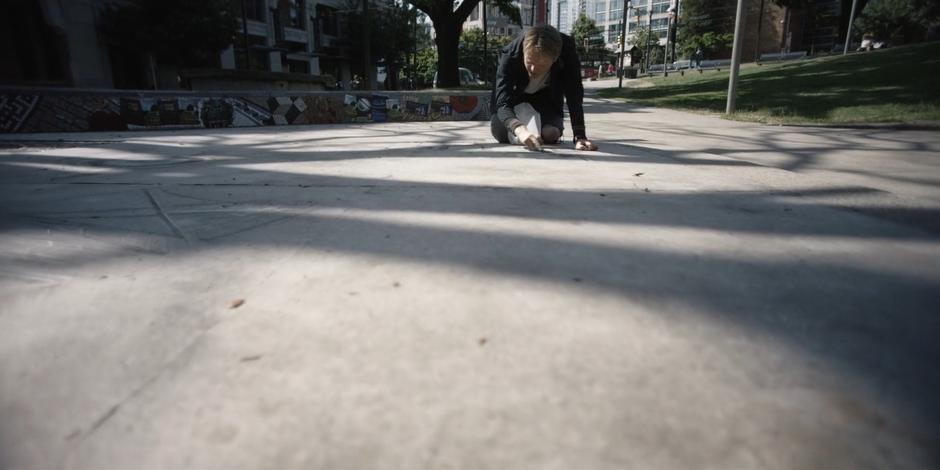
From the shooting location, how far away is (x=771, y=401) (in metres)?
0.77

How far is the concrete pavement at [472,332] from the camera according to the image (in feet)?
2.27

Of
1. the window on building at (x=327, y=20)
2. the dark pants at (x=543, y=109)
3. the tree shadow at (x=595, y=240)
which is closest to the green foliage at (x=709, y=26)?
the window on building at (x=327, y=20)

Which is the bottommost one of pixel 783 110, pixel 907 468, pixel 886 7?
pixel 907 468

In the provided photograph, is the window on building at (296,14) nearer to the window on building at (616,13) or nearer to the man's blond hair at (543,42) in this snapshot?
the man's blond hair at (543,42)

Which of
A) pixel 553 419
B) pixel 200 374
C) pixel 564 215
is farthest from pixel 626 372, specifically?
pixel 564 215

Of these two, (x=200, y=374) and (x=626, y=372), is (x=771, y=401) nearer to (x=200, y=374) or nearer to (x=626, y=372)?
(x=626, y=372)

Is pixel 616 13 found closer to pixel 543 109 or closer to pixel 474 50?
pixel 474 50

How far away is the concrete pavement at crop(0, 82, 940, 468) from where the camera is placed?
0.69 metres

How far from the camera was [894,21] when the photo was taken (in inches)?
1576

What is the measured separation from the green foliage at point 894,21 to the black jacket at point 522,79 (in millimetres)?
49385

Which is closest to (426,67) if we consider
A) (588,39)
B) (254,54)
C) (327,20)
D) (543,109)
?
(327,20)

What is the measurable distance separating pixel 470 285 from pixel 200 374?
606mm

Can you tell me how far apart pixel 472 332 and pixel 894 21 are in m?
55.6

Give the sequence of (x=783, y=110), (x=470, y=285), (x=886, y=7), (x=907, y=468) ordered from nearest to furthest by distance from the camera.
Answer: (x=907, y=468), (x=470, y=285), (x=783, y=110), (x=886, y=7)
